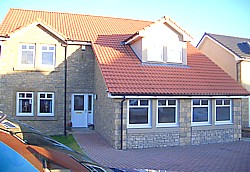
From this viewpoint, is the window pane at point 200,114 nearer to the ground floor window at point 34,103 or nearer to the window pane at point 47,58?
the ground floor window at point 34,103

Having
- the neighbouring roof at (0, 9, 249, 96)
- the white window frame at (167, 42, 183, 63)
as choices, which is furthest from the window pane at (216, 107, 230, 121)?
the white window frame at (167, 42, 183, 63)

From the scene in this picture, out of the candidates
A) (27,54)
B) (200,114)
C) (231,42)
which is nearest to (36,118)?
(27,54)

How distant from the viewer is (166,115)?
13.6 m

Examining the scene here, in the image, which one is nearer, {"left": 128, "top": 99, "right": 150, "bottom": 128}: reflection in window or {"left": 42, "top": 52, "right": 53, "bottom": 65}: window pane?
{"left": 128, "top": 99, "right": 150, "bottom": 128}: reflection in window

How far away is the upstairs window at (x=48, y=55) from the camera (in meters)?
16.4

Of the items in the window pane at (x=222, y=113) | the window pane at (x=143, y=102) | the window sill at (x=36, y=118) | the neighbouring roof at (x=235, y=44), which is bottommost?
the window sill at (x=36, y=118)

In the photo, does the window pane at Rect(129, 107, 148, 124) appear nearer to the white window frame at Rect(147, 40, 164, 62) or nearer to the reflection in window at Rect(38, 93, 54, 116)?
the white window frame at Rect(147, 40, 164, 62)

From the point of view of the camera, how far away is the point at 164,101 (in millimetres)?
13531

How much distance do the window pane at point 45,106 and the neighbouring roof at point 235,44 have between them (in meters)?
14.0

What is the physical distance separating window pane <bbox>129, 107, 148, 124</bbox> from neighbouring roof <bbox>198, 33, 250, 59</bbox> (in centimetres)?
1040

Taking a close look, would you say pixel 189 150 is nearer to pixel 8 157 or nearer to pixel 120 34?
pixel 120 34

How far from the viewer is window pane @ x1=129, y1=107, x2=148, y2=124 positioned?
42.1 feet

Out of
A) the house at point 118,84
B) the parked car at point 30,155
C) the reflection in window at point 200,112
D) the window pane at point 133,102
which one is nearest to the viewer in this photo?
the parked car at point 30,155

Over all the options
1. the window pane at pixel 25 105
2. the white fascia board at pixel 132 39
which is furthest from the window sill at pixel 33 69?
the white fascia board at pixel 132 39
